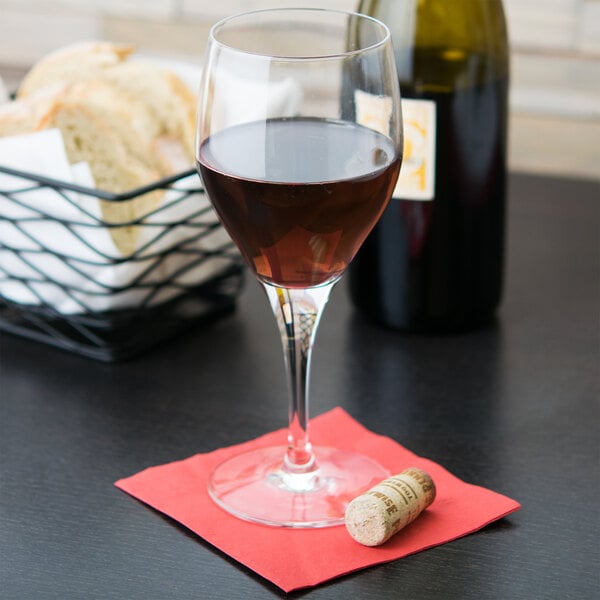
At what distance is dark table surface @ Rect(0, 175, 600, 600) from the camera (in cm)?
68

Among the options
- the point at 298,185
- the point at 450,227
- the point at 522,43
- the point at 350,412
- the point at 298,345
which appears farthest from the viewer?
the point at 522,43

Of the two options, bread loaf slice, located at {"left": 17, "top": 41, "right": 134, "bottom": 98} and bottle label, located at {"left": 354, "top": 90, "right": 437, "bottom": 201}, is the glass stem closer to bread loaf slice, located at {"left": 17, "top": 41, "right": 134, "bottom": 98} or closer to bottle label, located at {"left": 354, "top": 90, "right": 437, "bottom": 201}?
bottle label, located at {"left": 354, "top": 90, "right": 437, "bottom": 201}

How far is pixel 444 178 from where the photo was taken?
0.98m

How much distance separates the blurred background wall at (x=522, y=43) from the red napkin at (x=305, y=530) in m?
1.03

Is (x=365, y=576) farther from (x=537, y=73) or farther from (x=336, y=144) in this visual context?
(x=537, y=73)

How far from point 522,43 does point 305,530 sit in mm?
1173

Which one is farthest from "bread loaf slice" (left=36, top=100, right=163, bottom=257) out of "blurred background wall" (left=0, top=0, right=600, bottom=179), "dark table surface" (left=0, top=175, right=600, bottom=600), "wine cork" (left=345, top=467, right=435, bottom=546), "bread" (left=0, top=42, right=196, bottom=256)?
"blurred background wall" (left=0, top=0, right=600, bottom=179)

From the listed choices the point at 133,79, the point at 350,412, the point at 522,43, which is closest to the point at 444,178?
the point at 350,412

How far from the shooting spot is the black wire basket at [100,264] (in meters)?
0.92

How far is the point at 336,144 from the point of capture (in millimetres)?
666

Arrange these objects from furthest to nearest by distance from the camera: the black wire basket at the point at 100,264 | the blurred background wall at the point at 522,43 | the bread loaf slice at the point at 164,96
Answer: the blurred background wall at the point at 522,43, the bread loaf slice at the point at 164,96, the black wire basket at the point at 100,264

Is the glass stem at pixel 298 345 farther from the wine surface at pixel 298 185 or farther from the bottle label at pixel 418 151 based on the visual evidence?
the bottle label at pixel 418 151

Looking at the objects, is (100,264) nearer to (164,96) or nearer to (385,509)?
(164,96)

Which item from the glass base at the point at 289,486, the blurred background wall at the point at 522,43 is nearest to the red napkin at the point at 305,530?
the glass base at the point at 289,486
